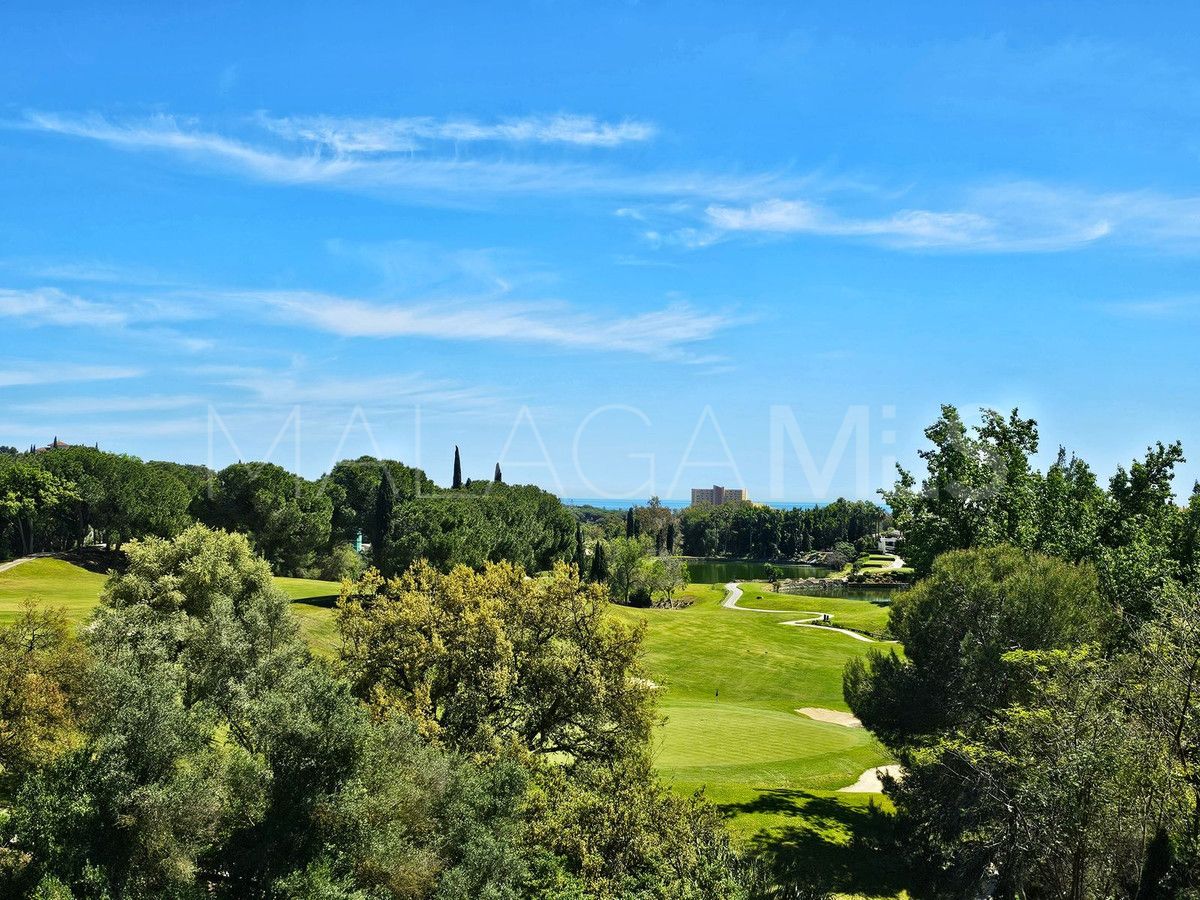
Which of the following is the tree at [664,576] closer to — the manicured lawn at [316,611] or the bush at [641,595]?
the bush at [641,595]

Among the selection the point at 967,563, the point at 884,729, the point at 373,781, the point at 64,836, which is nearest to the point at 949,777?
the point at 884,729

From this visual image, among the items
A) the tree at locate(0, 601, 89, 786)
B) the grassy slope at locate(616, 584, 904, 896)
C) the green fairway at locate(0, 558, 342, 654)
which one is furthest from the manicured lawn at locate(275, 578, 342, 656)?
the grassy slope at locate(616, 584, 904, 896)

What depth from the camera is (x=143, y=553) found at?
3303 cm

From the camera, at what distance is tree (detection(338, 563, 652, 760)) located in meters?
23.3

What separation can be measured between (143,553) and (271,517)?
145 feet

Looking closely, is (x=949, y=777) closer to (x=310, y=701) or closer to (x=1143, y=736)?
(x=1143, y=736)

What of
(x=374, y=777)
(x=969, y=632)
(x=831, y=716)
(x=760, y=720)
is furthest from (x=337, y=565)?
(x=969, y=632)

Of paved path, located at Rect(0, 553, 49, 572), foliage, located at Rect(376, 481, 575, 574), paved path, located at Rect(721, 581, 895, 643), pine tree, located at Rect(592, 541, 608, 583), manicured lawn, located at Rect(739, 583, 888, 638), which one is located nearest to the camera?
foliage, located at Rect(376, 481, 575, 574)

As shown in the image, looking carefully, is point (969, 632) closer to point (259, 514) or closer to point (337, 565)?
point (259, 514)

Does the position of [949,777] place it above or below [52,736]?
below

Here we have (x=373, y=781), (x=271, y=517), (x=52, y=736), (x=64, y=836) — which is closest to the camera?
(x=64, y=836)

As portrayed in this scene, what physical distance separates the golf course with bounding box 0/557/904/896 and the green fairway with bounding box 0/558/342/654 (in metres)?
0.14

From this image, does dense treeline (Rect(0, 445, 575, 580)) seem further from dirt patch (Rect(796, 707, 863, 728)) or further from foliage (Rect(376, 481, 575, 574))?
dirt patch (Rect(796, 707, 863, 728))

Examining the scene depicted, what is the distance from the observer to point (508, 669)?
76.7 feet
